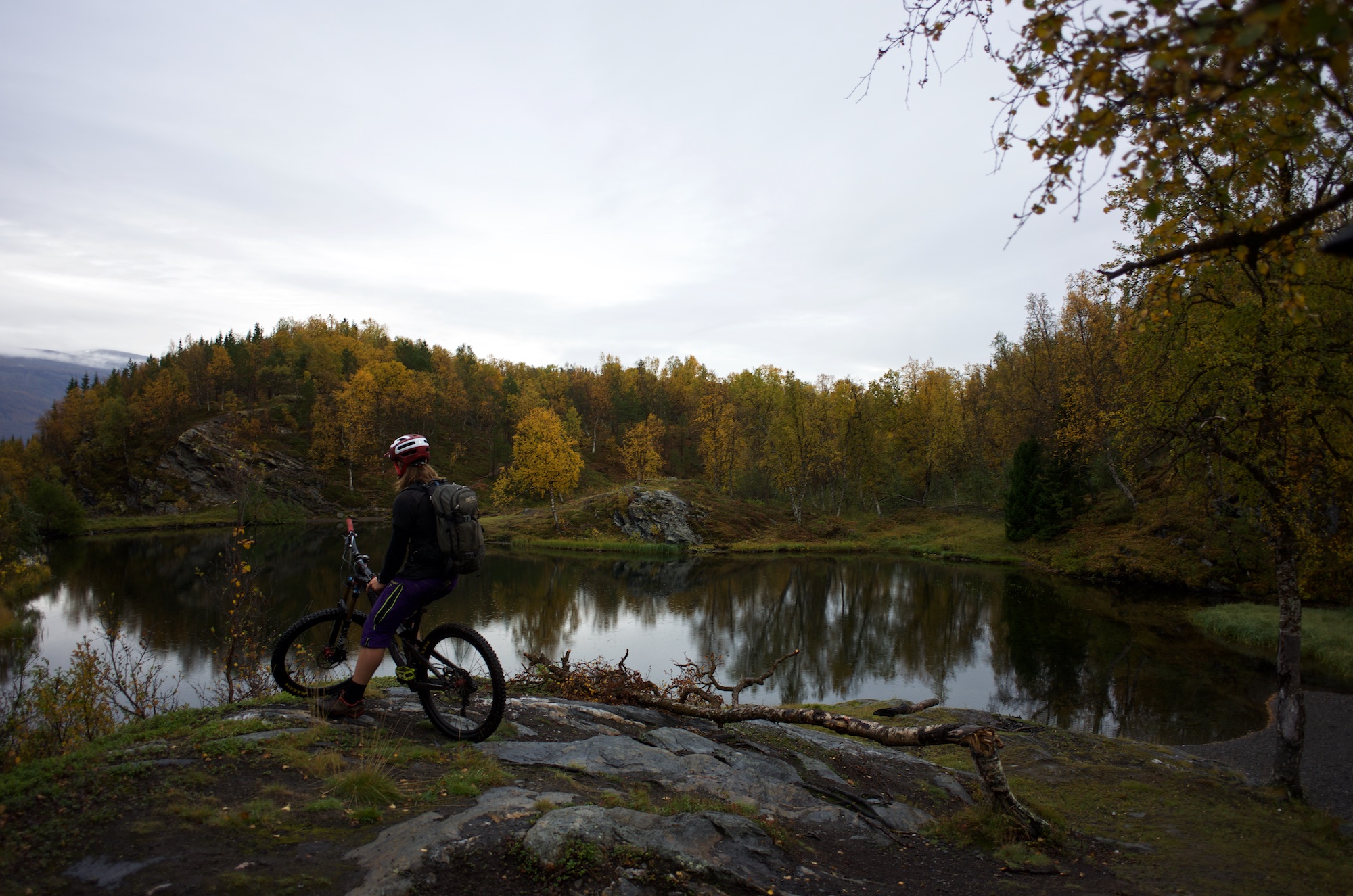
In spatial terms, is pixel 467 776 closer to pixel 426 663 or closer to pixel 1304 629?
pixel 426 663

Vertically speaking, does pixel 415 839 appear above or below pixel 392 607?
below

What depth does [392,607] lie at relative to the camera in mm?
5688

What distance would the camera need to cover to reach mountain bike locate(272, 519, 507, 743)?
5.97 m

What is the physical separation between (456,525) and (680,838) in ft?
9.77

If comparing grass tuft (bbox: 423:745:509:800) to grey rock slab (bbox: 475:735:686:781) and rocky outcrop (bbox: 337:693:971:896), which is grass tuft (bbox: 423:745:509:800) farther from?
grey rock slab (bbox: 475:735:686:781)

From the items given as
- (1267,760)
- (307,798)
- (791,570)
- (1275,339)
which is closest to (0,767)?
(307,798)

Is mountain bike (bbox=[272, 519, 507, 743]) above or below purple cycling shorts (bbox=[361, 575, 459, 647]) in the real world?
below

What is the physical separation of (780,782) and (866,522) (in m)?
54.1

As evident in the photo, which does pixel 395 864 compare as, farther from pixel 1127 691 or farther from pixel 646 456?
pixel 646 456

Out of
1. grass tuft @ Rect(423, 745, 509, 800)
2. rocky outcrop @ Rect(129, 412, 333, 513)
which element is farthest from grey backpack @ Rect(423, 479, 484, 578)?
rocky outcrop @ Rect(129, 412, 333, 513)

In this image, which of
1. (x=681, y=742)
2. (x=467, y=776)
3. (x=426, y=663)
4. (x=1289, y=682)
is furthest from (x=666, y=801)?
(x=1289, y=682)

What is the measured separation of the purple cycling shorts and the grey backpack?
0.21 metres

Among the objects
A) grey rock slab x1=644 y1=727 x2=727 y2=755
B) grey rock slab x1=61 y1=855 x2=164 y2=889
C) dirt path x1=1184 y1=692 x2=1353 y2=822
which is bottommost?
dirt path x1=1184 y1=692 x2=1353 y2=822

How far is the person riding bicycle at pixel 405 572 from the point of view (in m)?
5.67
